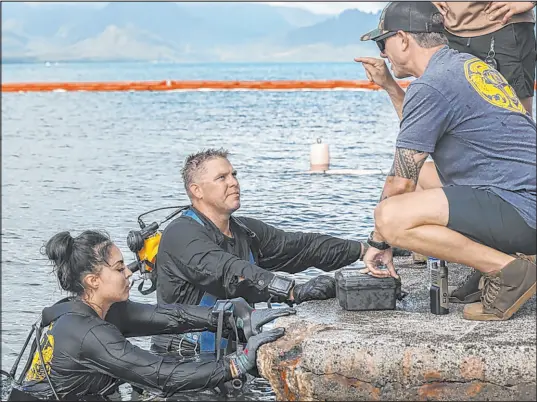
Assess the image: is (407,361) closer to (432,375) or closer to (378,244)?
(432,375)

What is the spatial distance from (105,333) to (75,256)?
1.51 ft

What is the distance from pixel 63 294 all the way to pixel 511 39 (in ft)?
13.1

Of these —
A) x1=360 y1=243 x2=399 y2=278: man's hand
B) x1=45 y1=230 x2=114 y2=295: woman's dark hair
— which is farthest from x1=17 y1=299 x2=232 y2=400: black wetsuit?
x1=360 y1=243 x2=399 y2=278: man's hand

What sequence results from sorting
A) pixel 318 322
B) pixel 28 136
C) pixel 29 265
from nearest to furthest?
1. pixel 318 322
2. pixel 29 265
3. pixel 28 136

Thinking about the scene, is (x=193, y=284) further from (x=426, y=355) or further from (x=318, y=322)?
(x=426, y=355)

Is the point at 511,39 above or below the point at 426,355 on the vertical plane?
above

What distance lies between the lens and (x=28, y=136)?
26.2 meters

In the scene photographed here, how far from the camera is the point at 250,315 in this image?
554 centimetres

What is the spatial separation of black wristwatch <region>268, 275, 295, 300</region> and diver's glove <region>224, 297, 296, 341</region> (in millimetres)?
197

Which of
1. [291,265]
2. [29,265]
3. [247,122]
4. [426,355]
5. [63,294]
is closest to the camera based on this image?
[426,355]

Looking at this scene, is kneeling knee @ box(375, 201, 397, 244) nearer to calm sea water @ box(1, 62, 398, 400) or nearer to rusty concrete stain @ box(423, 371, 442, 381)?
rusty concrete stain @ box(423, 371, 442, 381)

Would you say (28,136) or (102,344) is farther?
(28,136)

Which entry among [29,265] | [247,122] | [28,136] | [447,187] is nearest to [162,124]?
[247,122]

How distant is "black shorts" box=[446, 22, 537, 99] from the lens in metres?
6.30
